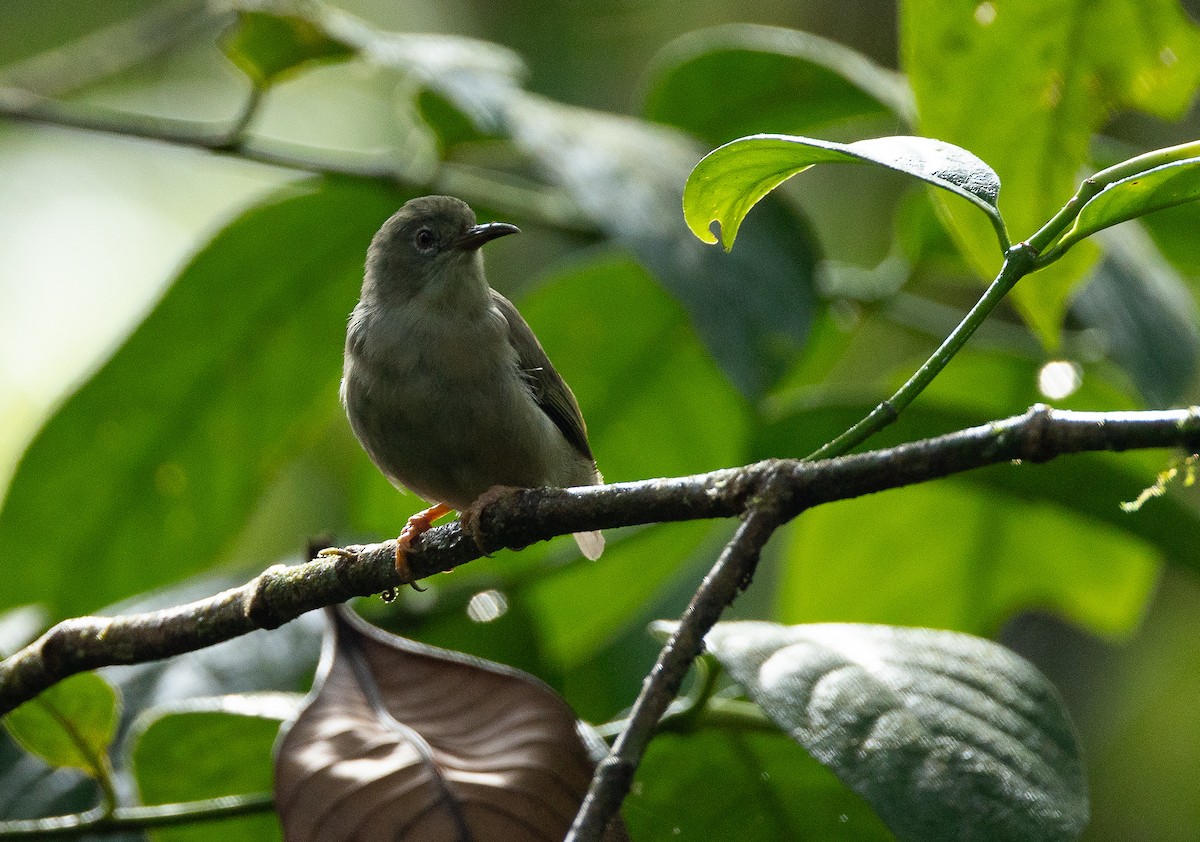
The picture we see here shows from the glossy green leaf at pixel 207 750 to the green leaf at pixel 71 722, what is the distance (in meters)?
0.10

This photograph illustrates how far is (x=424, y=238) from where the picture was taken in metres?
3.82

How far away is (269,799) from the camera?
7.86 ft

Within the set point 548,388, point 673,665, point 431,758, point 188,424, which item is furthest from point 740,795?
point 188,424

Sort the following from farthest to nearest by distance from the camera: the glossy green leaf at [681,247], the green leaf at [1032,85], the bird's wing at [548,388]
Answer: the bird's wing at [548,388] < the glossy green leaf at [681,247] < the green leaf at [1032,85]

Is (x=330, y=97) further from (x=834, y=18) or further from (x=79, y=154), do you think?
(x=834, y=18)

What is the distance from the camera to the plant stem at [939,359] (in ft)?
5.01

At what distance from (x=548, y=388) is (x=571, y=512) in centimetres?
180

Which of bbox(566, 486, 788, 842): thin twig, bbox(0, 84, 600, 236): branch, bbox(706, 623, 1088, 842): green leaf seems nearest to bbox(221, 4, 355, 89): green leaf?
bbox(0, 84, 600, 236): branch

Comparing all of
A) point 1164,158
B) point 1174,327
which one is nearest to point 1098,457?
point 1174,327

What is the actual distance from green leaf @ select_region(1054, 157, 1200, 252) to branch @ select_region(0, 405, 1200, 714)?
0.34m

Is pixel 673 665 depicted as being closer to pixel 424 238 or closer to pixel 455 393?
pixel 455 393

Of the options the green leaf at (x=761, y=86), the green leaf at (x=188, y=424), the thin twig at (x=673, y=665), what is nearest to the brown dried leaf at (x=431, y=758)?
the thin twig at (x=673, y=665)

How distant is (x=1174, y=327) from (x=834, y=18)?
472cm

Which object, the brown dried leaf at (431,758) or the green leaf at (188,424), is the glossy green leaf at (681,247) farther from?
the brown dried leaf at (431,758)
